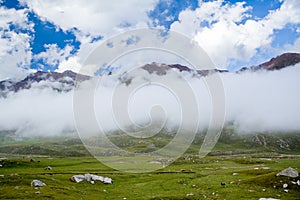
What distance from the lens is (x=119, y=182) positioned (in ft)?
216

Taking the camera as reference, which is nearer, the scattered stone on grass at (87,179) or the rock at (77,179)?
the rock at (77,179)

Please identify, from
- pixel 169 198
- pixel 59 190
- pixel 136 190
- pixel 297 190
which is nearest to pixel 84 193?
pixel 59 190

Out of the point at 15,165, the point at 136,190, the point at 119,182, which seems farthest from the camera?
the point at 15,165

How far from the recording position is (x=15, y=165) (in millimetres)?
104000

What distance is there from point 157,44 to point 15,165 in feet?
263

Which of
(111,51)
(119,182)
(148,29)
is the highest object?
(148,29)

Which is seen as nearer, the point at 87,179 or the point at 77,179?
the point at 77,179

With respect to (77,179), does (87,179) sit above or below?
below

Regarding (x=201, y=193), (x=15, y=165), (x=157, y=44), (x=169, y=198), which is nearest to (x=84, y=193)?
(x=169, y=198)

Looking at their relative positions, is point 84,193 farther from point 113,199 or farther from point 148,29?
point 148,29

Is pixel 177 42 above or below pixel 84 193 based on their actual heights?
above

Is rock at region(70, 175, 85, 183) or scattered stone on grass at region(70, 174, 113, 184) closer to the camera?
rock at region(70, 175, 85, 183)

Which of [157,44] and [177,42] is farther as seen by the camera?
[157,44]

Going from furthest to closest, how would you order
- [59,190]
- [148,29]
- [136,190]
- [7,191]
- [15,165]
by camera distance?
[15,165] → [136,190] → [148,29] → [59,190] → [7,191]
